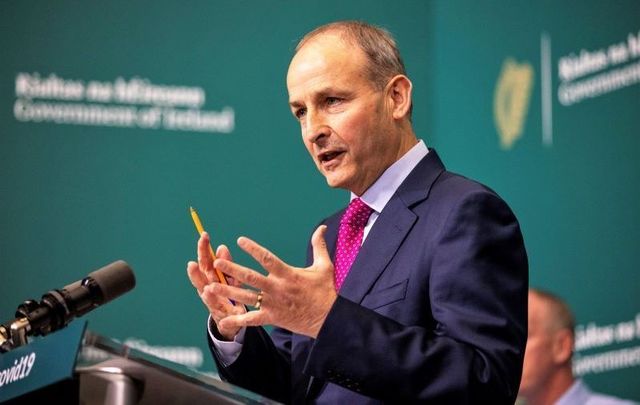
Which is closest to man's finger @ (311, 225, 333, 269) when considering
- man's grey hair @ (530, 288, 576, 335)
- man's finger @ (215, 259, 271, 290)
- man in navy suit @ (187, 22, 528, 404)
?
man in navy suit @ (187, 22, 528, 404)

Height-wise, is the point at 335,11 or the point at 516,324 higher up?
the point at 335,11

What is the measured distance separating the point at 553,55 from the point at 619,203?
2.33ft

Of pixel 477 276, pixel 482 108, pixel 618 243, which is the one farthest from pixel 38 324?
pixel 482 108

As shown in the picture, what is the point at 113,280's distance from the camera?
6.91 ft

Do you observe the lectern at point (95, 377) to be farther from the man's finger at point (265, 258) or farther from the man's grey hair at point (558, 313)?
the man's grey hair at point (558, 313)

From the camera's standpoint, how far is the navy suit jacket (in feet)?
6.61

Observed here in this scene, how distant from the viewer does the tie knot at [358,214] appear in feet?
8.36

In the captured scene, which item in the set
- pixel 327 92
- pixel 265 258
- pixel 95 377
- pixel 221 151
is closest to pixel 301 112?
pixel 327 92

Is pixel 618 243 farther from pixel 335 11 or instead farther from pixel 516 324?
pixel 516 324

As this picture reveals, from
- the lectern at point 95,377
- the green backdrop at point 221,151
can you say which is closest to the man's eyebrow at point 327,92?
the lectern at point 95,377

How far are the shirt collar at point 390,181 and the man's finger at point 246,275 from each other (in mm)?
672

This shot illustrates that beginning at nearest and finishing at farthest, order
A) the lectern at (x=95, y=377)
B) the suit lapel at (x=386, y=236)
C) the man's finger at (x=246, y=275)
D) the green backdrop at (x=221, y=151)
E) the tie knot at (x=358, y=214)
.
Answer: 1. the lectern at (x=95, y=377)
2. the man's finger at (x=246, y=275)
3. the suit lapel at (x=386, y=236)
4. the tie knot at (x=358, y=214)
5. the green backdrop at (x=221, y=151)

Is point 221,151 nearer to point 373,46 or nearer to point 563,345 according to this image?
point 563,345

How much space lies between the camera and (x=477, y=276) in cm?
214
